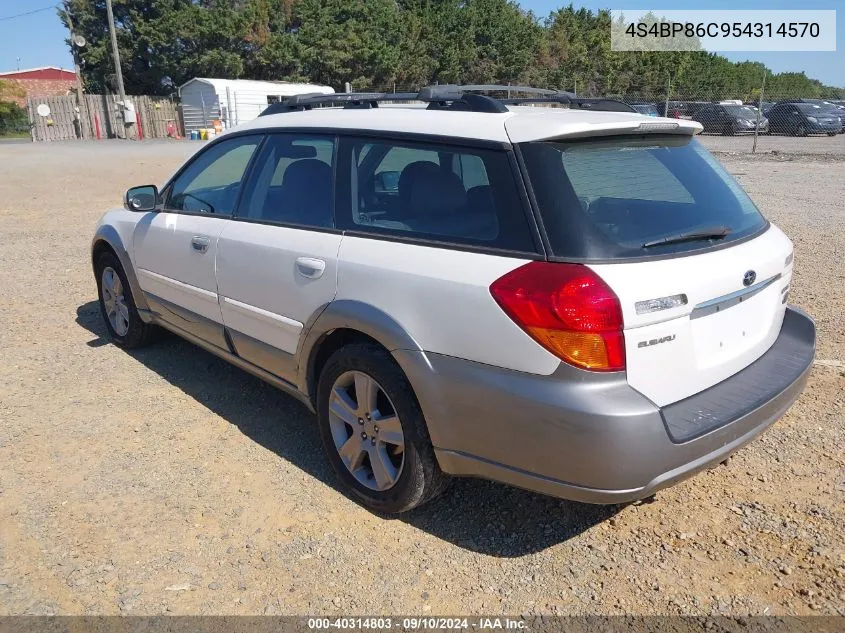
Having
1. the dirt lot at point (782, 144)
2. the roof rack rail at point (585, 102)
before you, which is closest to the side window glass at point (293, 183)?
the roof rack rail at point (585, 102)

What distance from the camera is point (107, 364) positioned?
4.97m

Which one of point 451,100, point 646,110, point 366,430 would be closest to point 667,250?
point 451,100

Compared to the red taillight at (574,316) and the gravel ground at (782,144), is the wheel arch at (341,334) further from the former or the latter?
the gravel ground at (782,144)

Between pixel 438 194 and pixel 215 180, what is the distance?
1.98 m

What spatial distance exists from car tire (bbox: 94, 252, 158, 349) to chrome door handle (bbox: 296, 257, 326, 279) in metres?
2.21

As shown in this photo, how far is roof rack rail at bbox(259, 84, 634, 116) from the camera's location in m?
2.97

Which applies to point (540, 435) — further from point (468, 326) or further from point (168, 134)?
point (168, 134)

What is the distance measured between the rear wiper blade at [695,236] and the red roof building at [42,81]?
6198cm

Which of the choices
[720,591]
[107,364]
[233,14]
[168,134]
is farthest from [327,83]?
[720,591]

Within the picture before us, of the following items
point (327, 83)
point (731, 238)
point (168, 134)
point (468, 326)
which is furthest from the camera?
point (327, 83)

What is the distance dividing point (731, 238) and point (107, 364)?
13.6 ft

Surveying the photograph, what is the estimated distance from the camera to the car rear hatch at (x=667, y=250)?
2406 mm

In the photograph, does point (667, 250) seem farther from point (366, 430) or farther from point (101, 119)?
point (101, 119)

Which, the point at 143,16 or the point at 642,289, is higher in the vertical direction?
the point at 143,16
